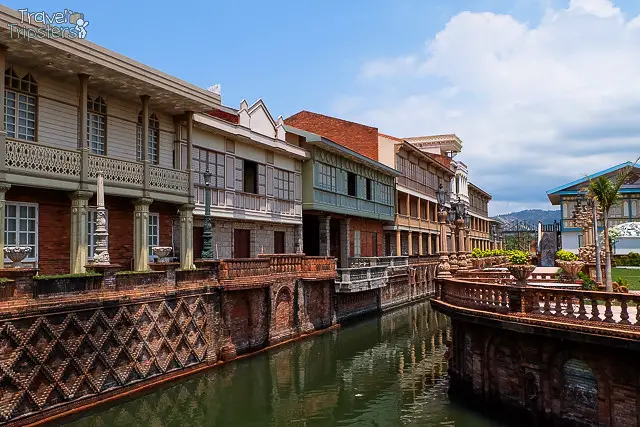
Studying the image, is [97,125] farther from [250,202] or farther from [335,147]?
[335,147]

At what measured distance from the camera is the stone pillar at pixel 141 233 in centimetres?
2100

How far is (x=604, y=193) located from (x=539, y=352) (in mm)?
10899

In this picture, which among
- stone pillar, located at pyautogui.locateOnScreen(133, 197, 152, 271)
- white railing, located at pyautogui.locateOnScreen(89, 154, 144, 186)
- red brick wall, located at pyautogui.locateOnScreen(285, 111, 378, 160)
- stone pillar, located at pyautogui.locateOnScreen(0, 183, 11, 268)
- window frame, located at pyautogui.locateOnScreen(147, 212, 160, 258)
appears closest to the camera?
stone pillar, located at pyautogui.locateOnScreen(0, 183, 11, 268)

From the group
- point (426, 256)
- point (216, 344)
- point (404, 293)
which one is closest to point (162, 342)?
point (216, 344)

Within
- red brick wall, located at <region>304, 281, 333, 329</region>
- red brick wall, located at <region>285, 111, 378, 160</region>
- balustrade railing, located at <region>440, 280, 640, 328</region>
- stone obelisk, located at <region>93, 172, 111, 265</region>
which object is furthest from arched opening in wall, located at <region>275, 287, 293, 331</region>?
red brick wall, located at <region>285, 111, 378, 160</region>

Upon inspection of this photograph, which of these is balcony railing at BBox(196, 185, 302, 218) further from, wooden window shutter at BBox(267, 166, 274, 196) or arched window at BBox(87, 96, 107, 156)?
arched window at BBox(87, 96, 107, 156)

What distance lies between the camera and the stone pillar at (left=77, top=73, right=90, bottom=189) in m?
18.2

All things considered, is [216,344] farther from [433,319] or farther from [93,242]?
[433,319]

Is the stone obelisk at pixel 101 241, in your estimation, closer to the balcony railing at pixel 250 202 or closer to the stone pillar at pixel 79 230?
the stone pillar at pixel 79 230

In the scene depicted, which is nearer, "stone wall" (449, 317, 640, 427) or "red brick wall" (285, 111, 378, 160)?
"stone wall" (449, 317, 640, 427)

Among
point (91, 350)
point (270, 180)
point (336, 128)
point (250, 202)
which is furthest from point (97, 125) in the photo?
point (336, 128)

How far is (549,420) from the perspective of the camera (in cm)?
1288

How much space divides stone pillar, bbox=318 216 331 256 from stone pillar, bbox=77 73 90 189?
19.8 m

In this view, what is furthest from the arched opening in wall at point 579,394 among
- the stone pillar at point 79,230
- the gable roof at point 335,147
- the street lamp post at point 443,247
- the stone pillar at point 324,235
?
the stone pillar at point 324,235
